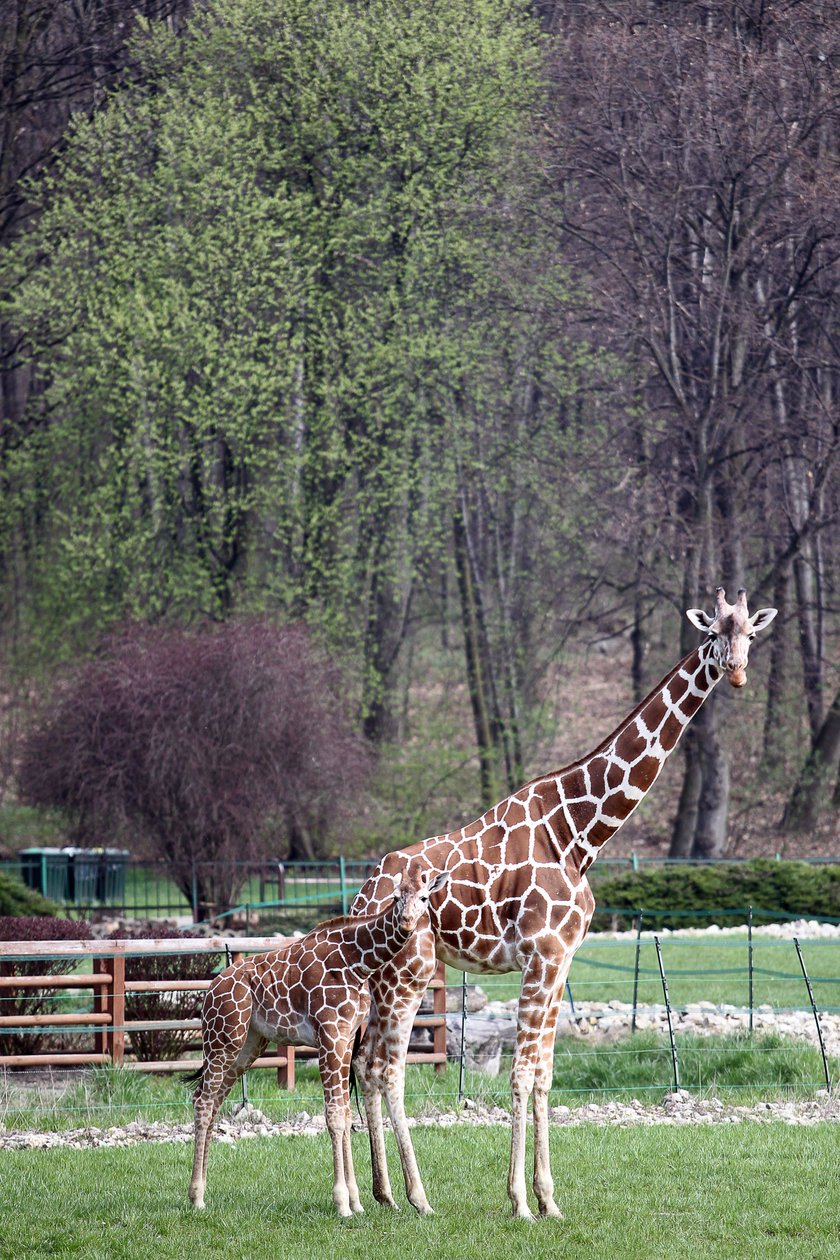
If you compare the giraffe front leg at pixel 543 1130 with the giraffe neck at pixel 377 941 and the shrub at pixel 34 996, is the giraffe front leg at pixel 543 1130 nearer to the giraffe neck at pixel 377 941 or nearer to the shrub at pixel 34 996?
the giraffe neck at pixel 377 941

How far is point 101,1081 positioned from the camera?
519 inches

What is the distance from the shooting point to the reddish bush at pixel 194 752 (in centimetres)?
2411

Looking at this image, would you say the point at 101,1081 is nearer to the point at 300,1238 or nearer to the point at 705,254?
the point at 300,1238

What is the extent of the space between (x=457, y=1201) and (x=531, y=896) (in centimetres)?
190

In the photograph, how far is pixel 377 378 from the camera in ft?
106

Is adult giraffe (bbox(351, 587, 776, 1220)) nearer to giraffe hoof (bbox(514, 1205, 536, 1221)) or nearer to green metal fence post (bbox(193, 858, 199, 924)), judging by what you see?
giraffe hoof (bbox(514, 1205, 536, 1221))

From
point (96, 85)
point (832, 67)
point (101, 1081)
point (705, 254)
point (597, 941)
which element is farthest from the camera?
point (96, 85)

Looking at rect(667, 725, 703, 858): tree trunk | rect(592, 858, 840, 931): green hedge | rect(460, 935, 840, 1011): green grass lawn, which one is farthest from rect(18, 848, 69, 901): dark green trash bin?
rect(667, 725, 703, 858): tree trunk

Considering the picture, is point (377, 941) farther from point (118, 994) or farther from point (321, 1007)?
point (118, 994)

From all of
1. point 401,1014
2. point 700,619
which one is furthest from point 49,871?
point 700,619

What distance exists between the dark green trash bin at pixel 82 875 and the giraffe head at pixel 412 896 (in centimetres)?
1808

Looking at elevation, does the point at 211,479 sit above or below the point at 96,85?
below

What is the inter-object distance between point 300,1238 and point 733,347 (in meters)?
A: 23.5

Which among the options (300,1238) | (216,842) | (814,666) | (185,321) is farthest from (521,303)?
(300,1238)
